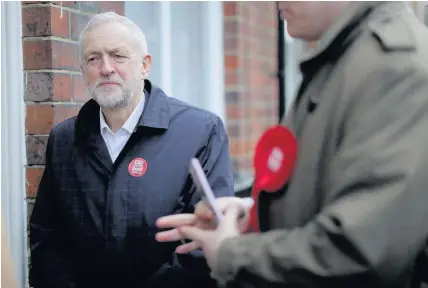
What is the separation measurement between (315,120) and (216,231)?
0.18 m

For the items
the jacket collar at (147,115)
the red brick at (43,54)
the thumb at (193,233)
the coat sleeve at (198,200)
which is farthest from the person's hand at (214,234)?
the red brick at (43,54)

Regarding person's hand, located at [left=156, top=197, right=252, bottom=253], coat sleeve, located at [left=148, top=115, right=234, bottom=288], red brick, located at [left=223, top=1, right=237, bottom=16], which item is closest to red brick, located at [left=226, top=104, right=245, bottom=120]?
red brick, located at [left=223, top=1, right=237, bottom=16]

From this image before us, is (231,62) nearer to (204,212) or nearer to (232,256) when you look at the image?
(204,212)

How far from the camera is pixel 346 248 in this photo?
58 centimetres

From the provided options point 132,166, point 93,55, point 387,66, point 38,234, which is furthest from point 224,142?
point 387,66

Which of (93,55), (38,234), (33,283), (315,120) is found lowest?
(33,283)

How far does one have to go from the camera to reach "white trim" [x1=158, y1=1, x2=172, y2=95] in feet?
4.50

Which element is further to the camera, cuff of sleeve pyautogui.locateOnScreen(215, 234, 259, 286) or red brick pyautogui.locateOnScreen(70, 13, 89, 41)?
red brick pyautogui.locateOnScreen(70, 13, 89, 41)

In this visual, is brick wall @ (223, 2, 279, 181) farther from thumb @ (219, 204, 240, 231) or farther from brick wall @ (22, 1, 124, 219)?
thumb @ (219, 204, 240, 231)

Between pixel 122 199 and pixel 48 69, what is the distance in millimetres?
327

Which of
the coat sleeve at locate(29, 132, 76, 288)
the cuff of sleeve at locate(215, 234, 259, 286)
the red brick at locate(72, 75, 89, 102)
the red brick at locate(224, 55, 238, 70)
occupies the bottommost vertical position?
the coat sleeve at locate(29, 132, 76, 288)

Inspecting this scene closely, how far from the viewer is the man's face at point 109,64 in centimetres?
101

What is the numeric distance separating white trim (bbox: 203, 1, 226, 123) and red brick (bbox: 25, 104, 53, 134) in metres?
0.47

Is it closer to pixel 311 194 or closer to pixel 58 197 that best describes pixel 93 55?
pixel 58 197
